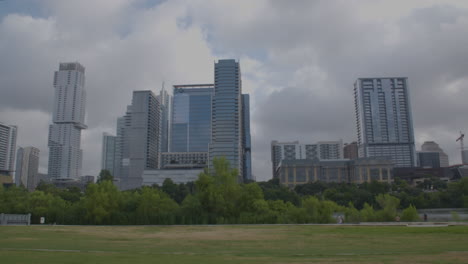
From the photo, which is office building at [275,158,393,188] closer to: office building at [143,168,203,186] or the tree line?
office building at [143,168,203,186]

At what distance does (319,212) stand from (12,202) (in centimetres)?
5745

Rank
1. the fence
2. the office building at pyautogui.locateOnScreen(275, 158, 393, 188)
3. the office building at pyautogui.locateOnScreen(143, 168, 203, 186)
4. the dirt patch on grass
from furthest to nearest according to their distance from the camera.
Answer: the office building at pyautogui.locateOnScreen(143, 168, 203, 186), the office building at pyautogui.locateOnScreen(275, 158, 393, 188), the fence, the dirt patch on grass

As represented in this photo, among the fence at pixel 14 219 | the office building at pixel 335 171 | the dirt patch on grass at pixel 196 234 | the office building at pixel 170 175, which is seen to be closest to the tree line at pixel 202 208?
the fence at pixel 14 219

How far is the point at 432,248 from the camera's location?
20.1 metres

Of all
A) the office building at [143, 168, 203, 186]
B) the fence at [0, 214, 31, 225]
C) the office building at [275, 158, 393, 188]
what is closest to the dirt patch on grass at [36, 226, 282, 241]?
the fence at [0, 214, 31, 225]

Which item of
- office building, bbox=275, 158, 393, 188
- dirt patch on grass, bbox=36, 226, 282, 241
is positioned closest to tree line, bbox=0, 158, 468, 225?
dirt patch on grass, bbox=36, 226, 282, 241

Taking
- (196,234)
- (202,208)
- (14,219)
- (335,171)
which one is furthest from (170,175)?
(196,234)

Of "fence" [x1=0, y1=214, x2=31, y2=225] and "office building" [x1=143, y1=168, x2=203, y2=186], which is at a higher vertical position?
"office building" [x1=143, y1=168, x2=203, y2=186]

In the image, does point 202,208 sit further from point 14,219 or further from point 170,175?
point 170,175

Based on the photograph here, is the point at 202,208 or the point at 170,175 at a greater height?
the point at 170,175

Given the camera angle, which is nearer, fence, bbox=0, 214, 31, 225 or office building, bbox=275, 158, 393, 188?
fence, bbox=0, 214, 31, 225

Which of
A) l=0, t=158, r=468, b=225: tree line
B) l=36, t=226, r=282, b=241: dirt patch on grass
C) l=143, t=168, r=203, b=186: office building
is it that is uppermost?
l=143, t=168, r=203, b=186: office building

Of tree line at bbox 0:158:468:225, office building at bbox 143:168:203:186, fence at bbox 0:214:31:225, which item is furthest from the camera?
office building at bbox 143:168:203:186

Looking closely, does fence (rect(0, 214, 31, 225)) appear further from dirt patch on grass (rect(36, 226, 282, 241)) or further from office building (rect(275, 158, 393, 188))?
office building (rect(275, 158, 393, 188))
